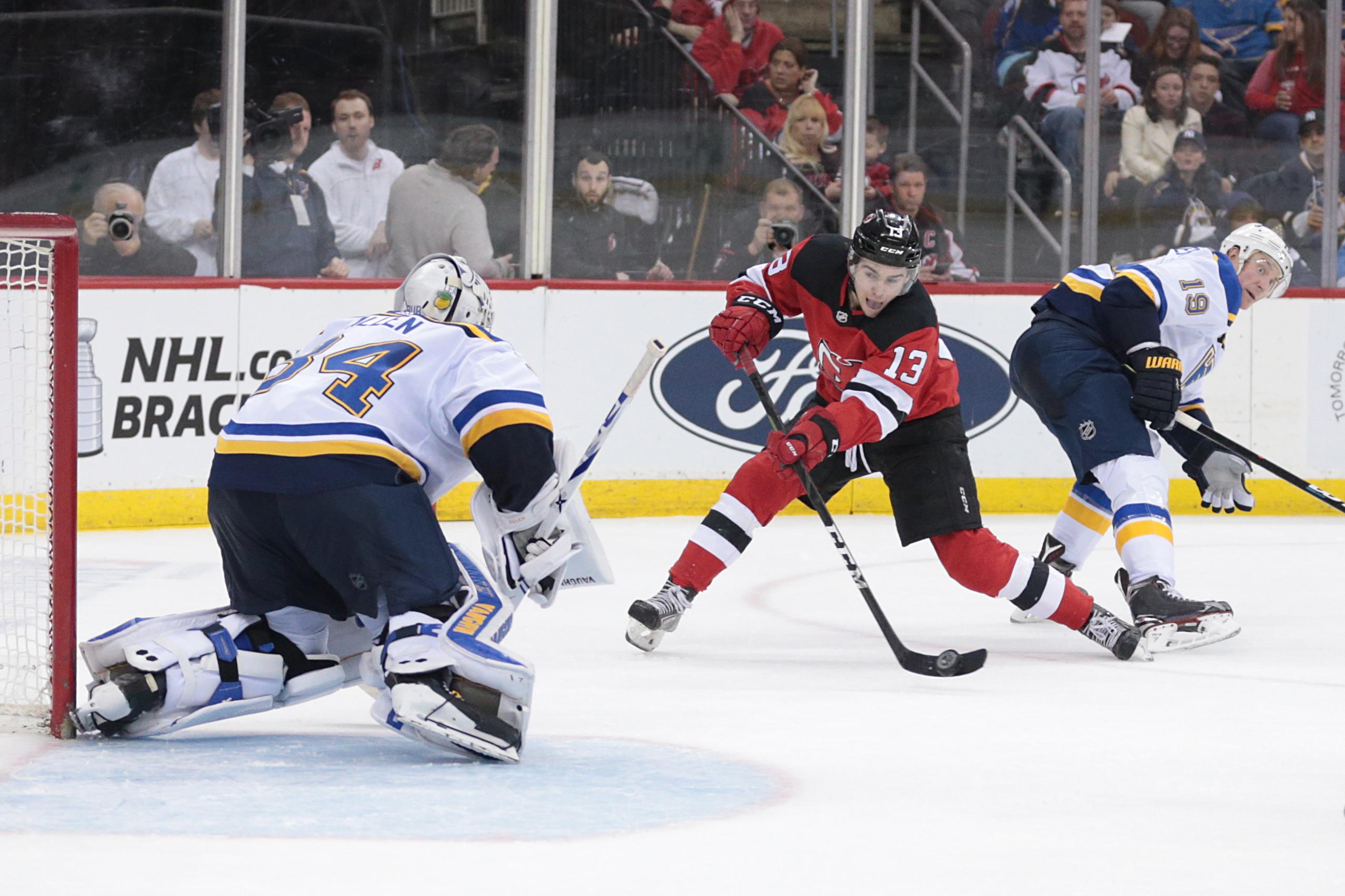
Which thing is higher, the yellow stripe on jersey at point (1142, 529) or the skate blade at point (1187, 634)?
the yellow stripe on jersey at point (1142, 529)

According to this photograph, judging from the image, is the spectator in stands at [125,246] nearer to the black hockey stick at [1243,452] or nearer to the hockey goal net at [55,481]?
the hockey goal net at [55,481]

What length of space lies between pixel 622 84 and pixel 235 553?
4231 millimetres

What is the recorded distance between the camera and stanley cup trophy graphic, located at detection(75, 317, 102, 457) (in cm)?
558

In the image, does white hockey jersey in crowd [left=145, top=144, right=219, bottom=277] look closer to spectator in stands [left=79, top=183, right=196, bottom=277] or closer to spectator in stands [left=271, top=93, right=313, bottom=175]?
spectator in stands [left=79, top=183, right=196, bottom=277]

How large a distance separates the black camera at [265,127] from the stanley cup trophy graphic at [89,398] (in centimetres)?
89

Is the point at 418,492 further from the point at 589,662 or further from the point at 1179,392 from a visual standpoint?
the point at 1179,392

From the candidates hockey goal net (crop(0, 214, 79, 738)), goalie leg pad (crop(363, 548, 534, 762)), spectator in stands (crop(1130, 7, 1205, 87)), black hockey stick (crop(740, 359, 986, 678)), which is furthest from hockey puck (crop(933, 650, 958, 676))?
spectator in stands (crop(1130, 7, 1205, 87))

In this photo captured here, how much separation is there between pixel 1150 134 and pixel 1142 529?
3.59 m

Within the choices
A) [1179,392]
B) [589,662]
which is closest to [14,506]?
[589,662]

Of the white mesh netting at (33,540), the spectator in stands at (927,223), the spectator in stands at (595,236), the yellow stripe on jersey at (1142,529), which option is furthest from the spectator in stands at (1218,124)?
the white mesh netting at (33,540)

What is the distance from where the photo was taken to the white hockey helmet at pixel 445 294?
283cm

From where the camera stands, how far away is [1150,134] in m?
7.12

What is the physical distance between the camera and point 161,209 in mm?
5977

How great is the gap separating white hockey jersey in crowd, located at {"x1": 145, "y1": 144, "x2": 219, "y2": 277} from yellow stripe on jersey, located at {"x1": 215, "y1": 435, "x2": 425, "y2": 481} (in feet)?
11.4
